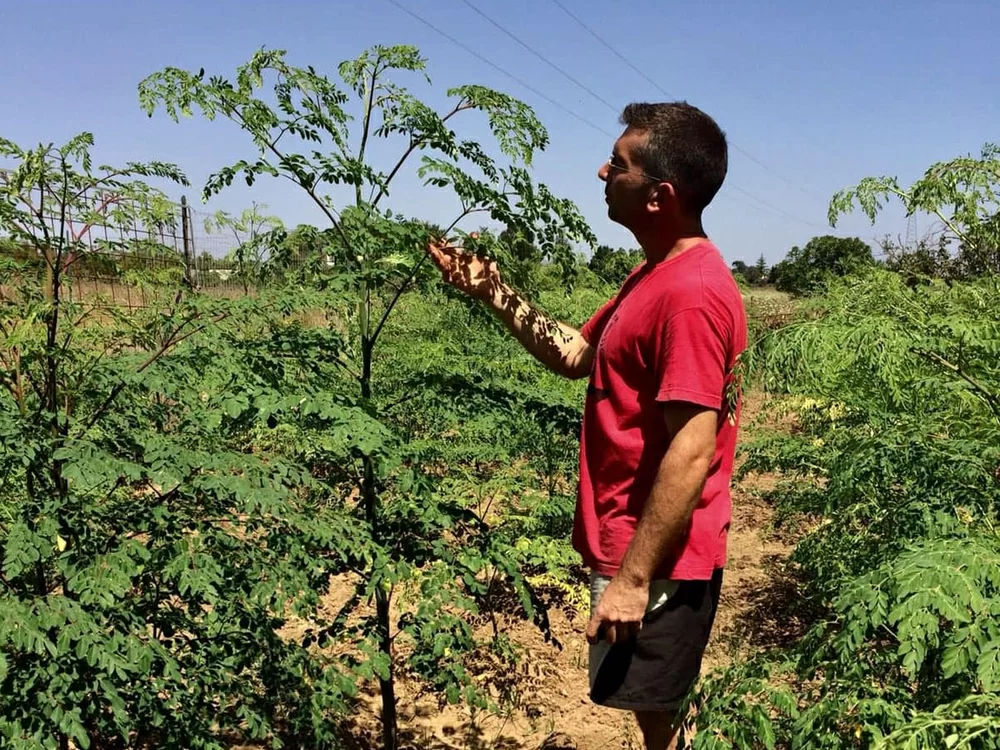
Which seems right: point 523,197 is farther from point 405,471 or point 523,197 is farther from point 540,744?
point 540,744

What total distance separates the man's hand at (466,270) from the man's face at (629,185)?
0.52 meters

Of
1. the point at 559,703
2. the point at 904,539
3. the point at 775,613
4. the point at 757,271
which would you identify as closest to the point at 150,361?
the point at 904,539

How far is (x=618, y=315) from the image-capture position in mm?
1834

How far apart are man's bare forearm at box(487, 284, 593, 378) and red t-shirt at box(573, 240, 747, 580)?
402mm

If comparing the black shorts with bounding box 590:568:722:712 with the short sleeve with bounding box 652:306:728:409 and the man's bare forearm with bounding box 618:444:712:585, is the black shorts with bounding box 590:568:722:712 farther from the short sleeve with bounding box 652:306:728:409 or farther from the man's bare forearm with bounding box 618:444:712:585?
the short sleeve with bounding box 652:306:728:409

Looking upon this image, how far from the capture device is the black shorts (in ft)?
5.75

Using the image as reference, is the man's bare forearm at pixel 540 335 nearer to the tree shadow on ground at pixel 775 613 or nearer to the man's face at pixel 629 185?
the man's face at pixel 629 185

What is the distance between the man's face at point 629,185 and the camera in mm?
1743

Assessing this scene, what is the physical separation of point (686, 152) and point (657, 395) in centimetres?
58

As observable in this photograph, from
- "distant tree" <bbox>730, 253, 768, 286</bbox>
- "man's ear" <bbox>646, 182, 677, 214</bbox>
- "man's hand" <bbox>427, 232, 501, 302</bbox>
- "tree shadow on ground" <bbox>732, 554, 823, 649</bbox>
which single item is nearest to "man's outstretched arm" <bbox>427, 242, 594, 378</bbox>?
"man's hand" <bbox>427, 232, 501, 302</bbox>

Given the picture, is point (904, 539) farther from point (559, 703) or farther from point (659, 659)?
point (559, 703)

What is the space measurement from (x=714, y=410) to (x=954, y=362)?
0.93m

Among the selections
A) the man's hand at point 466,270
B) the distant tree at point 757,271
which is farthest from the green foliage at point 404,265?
the distant tree at point 757,271

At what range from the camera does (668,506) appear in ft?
5.27
